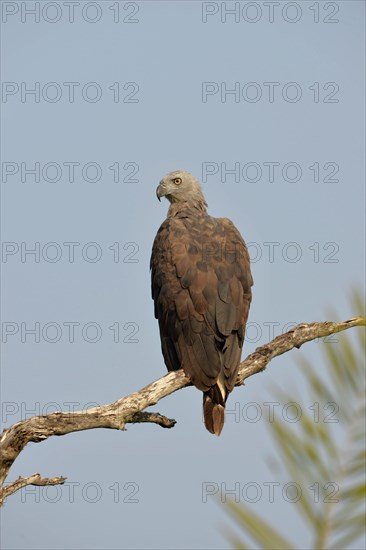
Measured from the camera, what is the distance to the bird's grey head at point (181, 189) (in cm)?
980

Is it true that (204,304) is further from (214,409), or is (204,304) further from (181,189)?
(181,189)

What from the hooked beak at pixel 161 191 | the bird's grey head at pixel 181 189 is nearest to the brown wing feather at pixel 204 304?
the bird's grey head at pixel 181 189

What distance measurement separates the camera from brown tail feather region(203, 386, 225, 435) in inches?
282

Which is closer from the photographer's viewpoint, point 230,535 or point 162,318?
point 230,535

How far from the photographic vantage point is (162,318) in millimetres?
7848

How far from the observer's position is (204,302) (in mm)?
7480

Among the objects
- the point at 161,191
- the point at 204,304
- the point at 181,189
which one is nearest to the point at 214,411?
the point at 204,304

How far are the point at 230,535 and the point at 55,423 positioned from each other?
415 centimetres

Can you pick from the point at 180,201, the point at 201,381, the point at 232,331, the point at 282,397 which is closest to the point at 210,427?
the point at 201,381

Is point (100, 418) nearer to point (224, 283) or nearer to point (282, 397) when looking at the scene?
point (224, 283)

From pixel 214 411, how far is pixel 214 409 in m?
0.02

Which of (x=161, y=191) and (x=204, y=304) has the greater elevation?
(x=161, y=191)

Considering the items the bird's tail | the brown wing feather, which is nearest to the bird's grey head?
the brown wing feather

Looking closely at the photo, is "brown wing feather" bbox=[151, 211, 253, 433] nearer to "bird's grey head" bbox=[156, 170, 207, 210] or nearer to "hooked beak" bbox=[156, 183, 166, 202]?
"bird's grey head" bbox=[156, 170, 207, 210]
